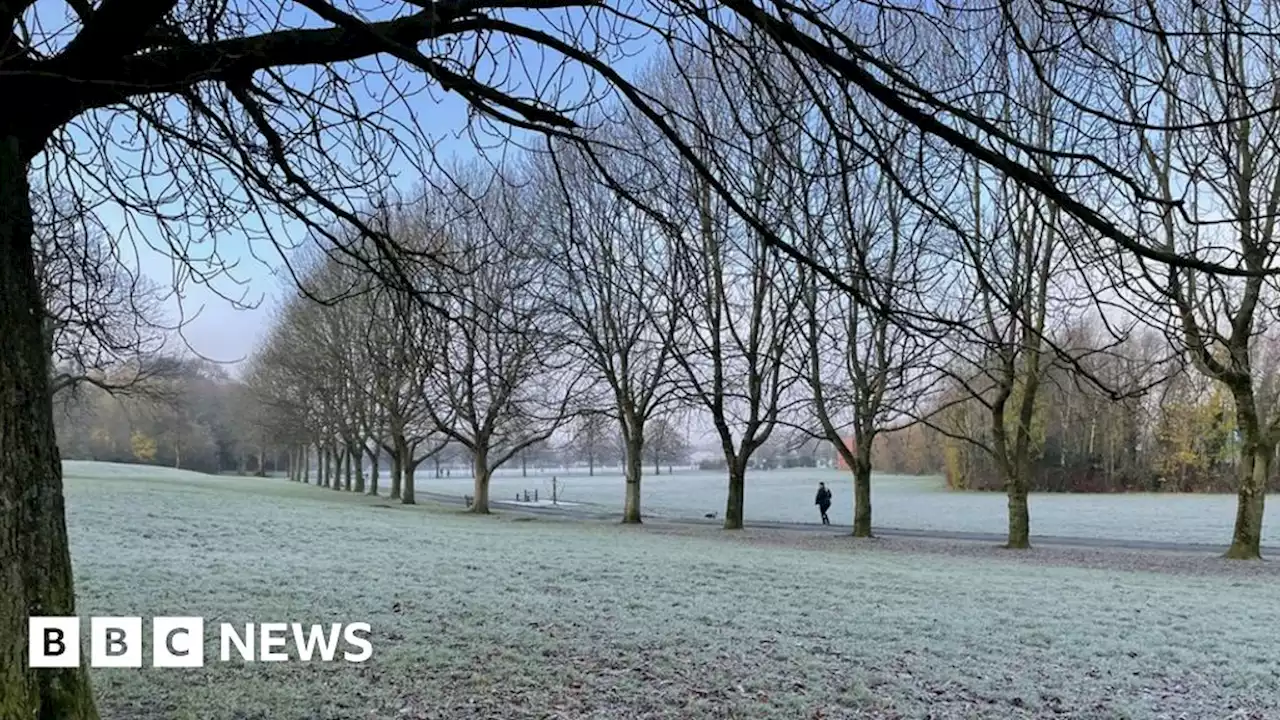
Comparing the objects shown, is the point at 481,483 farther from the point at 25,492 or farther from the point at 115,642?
the point at 25,492

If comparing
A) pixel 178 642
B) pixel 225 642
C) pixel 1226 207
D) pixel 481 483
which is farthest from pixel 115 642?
pixel 481 483

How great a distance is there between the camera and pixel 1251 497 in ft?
53.2

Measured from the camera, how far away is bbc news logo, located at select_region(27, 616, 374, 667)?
5.73 metres

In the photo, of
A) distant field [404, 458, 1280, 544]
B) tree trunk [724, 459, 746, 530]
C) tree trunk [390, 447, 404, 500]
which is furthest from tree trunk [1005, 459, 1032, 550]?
tree trunk [390, 447, 404, 500]

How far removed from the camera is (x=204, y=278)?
5.00m

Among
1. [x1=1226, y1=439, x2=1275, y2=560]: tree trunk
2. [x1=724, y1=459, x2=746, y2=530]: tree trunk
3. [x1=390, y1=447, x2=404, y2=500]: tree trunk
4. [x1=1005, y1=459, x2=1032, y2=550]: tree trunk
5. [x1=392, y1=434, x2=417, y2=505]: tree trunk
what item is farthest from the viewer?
[x1=390, y1=447, x2=404, y2=500]: tree trunk

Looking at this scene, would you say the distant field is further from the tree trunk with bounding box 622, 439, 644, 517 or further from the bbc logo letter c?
the bbc logo letter c

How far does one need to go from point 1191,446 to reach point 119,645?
160ft

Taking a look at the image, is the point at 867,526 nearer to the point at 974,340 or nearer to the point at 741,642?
the point at 741,642

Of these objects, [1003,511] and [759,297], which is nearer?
[759,297]

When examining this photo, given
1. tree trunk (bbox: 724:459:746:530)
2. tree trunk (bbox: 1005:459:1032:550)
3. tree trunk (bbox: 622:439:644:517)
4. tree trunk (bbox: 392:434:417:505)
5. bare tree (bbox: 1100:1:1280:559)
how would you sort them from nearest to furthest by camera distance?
bare tree (bbox: 1100:1:1280:559) → tree trunk (bbox: 1005:459:1032:550) → tree trunk (bbox: 724:459:746:530) → tree trunk (bbox: 622:439:644:517) → tree trunk (bbox: 392:434:417:505)

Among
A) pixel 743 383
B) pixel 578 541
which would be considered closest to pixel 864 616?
pixel 578 541

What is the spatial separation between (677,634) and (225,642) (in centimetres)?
325

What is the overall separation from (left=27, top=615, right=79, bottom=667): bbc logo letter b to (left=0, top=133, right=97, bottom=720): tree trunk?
3 centimetres
